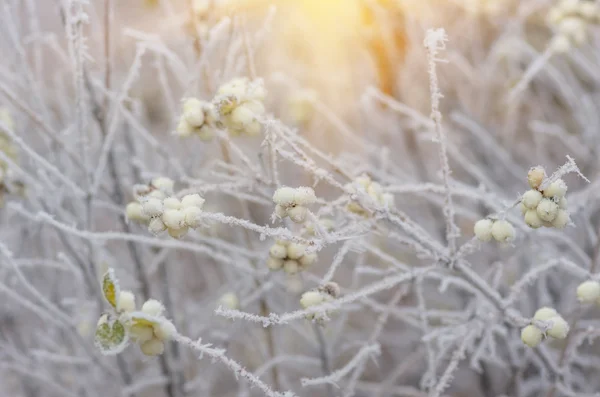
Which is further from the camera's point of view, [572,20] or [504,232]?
[572,20]

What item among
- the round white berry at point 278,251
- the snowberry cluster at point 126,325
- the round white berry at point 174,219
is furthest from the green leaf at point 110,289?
the round white berry at point 278,251

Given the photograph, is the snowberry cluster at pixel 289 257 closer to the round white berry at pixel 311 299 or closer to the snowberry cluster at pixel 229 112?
the round white berry at pixel 311 299

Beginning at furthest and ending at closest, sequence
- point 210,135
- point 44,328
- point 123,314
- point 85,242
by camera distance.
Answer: point 44,328 < point 85,242 < point 210,135 < point 123,314

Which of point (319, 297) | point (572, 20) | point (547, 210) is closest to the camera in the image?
point (547, 210)

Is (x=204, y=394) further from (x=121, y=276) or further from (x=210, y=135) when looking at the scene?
(x=210, y=135)

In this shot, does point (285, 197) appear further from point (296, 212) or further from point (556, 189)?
point (556, 189)

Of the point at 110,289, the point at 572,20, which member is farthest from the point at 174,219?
the point at 572,20

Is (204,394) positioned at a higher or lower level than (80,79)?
lower

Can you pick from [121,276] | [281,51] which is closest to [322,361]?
[121,276]
